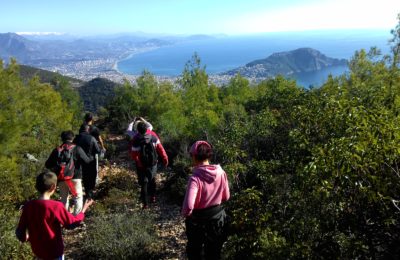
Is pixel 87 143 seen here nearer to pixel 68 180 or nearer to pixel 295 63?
pixel 68 180

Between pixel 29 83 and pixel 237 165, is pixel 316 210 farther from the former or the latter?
pixel 29 83

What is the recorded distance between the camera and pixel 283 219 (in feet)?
13.9

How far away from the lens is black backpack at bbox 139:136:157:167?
729cm

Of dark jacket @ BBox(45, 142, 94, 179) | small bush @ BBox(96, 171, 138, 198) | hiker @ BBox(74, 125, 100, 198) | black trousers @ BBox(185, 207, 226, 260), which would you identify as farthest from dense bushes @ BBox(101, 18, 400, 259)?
small bush @ BBox(96, 171, 138, 198)

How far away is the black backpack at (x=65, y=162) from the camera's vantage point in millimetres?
6320

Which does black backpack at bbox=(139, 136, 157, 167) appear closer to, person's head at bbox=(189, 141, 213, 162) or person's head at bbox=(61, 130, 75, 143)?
person's head at bbox=(61, 130, 75, 143)

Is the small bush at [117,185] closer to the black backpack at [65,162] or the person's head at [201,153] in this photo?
the black backpack at [65,162]

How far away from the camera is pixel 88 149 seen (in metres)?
7.35

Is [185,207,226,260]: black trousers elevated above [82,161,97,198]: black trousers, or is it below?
above

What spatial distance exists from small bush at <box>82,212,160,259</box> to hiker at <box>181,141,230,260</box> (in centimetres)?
177

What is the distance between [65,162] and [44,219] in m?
2.66

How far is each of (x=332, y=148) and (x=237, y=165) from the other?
3.02 m

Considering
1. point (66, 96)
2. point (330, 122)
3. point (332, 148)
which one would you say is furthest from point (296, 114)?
point (66, 96)

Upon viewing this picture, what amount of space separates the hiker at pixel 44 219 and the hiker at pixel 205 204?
1.39 metres
